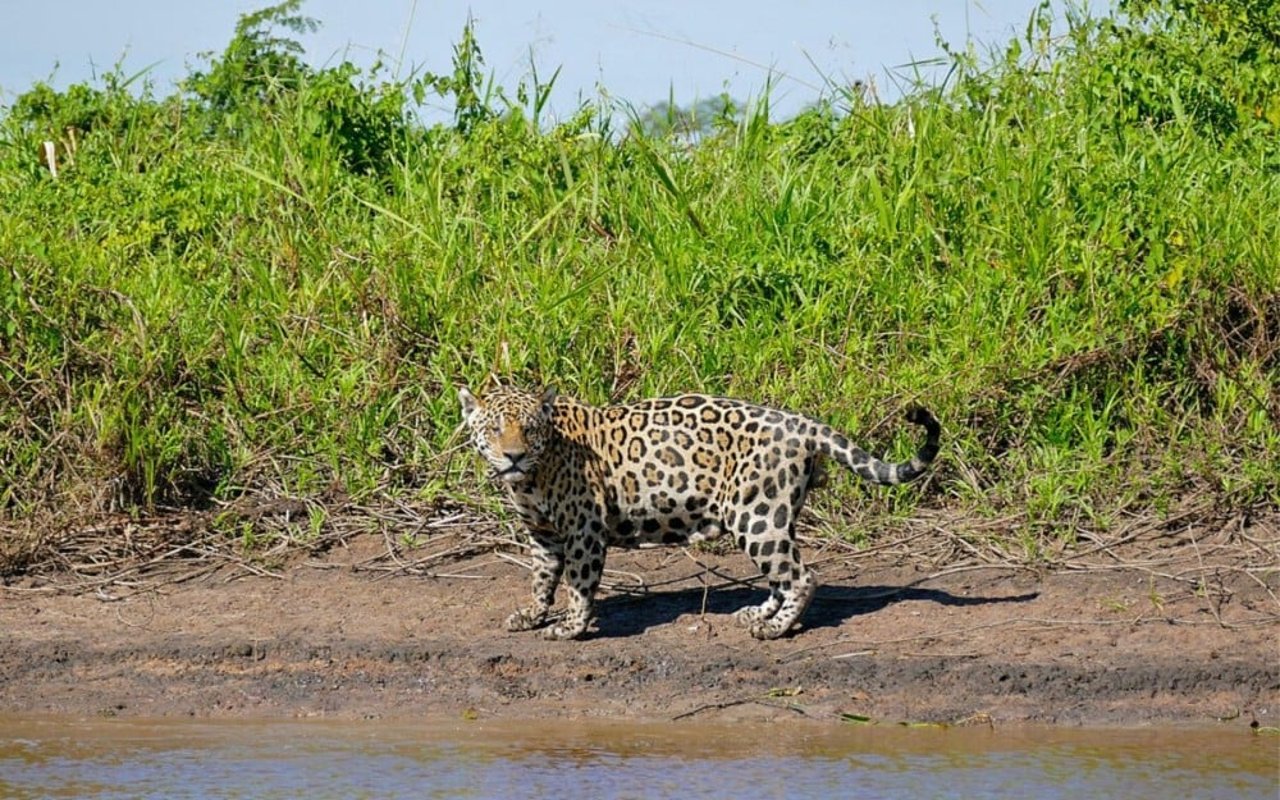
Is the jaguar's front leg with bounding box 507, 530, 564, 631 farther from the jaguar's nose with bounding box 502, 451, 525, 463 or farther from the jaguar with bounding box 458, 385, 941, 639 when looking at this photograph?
the jaguar's nose with bounding box 502, 451, 525, 463

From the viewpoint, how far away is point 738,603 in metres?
7.54

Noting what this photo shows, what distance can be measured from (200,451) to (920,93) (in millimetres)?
4394

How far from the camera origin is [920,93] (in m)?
10.5

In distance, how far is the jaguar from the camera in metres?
7.00

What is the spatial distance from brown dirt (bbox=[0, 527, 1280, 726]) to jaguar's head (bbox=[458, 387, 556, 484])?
0.67 meters

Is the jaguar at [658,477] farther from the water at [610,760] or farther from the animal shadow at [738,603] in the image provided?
the water at [610,760]

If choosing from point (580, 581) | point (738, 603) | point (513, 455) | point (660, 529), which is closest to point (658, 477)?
point (660, 529)

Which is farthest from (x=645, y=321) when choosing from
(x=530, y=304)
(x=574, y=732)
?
(x=574, y=732)

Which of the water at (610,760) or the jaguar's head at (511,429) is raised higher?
the jaguar's head at (511,429)

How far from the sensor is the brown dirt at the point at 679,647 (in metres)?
6.58

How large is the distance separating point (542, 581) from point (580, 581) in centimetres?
24

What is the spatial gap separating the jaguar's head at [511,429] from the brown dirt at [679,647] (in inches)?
26.5

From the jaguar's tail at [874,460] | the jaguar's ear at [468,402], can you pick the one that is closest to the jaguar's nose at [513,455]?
the jaguar's ear at [468,402]

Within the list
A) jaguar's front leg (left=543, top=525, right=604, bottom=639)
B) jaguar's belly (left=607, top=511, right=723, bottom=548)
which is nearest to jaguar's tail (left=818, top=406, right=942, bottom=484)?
jaguar's belly (left=607, top=511, right=723, bottom=548)
